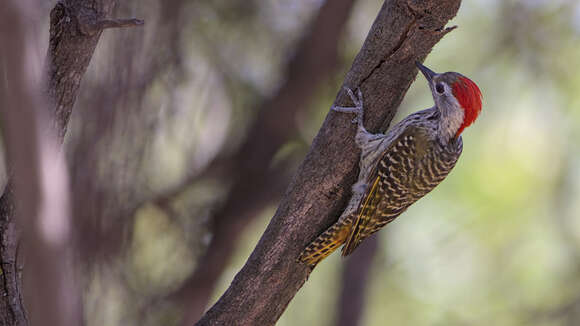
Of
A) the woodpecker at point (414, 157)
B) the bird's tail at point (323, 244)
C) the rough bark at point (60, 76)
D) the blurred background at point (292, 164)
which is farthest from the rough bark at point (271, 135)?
the rough bark at point (60, 76)

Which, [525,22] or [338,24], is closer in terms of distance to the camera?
[338,24]

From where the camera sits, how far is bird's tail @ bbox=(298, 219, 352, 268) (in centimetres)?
337

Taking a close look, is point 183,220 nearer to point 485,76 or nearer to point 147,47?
point 147,47

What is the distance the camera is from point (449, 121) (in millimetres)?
4410

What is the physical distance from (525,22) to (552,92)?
0.98 meters

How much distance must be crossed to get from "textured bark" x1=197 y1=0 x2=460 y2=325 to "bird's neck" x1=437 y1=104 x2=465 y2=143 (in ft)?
2.78

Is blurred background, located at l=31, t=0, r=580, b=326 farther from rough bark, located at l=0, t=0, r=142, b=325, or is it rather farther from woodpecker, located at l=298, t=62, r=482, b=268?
woodpecker, located at l=298, t=62, r=482, b=268

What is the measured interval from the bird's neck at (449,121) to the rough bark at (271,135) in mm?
2462

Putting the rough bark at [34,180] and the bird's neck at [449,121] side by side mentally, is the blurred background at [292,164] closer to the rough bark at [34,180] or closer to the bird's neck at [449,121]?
the rough bark at [34,180]

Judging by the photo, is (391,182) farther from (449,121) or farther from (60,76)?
(60,76)

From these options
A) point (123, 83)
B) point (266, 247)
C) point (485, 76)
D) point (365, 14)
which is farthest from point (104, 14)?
point (485, 76)

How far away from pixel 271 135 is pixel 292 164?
1.52ft

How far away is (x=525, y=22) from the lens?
27.6ft

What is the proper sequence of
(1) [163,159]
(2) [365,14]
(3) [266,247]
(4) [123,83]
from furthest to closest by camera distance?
(2) [365,14], (1) [163,159], (3) [266,247], (4) [123,83]
